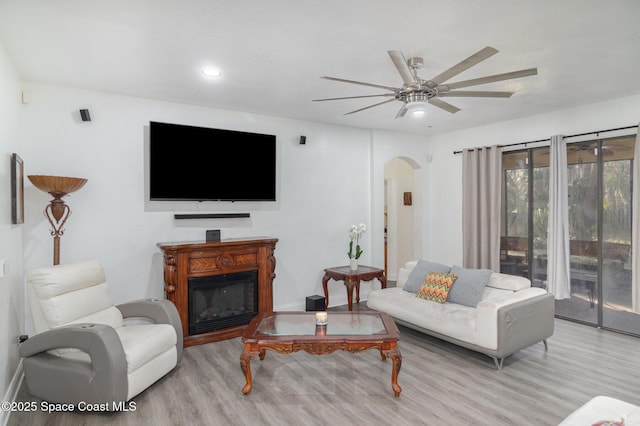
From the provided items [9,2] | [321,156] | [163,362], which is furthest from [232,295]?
[9,2]

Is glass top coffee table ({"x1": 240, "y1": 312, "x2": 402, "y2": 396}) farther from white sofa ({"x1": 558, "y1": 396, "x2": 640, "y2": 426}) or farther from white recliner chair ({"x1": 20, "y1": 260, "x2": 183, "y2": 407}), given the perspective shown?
white sofa ({"x1": 558, "y1": 396, "x2": 640, "y2": 426})

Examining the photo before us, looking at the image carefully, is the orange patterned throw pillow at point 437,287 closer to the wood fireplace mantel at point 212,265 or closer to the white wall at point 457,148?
the wood fireplace mantel at point 212,265

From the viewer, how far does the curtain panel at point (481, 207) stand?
5.51 metres

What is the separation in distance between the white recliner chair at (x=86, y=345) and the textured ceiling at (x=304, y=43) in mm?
1764

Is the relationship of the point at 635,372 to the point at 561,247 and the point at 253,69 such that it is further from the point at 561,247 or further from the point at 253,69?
the point at 253,69

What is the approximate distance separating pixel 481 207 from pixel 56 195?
5.24 meters

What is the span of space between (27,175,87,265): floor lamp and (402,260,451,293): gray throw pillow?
11.8ft

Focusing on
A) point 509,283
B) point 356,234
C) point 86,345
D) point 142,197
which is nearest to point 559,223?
point 509,283


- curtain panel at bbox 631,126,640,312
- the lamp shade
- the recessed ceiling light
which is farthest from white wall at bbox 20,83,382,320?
curtain panel at bbox 631,126,640,312

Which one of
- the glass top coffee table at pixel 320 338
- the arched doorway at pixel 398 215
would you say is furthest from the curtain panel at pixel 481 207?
the glass top coffee table at pixel 320 338

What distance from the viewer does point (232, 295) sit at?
4.41 meters

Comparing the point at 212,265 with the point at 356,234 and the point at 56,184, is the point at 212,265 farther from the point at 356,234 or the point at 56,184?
the point at 356,234

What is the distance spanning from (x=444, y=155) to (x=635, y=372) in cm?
390

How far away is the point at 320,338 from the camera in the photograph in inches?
117
